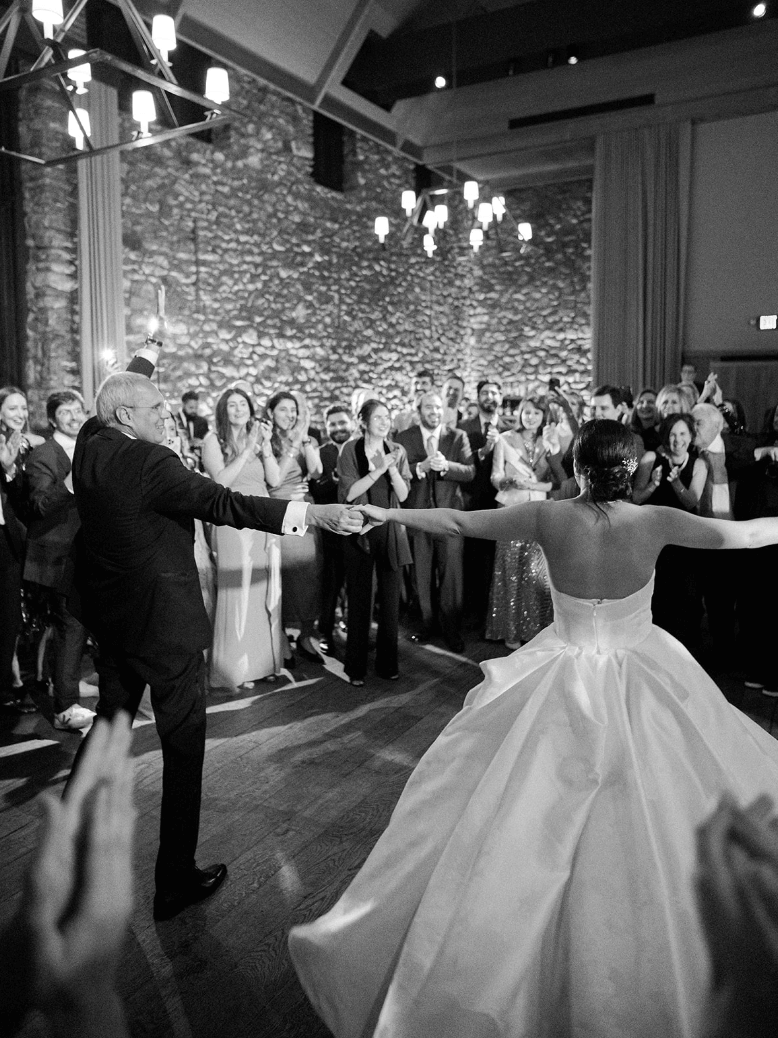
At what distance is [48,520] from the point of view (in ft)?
12.4

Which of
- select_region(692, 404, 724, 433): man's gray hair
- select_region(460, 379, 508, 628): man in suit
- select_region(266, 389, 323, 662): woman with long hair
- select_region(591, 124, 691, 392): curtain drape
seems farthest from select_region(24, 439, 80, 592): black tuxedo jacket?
select_region(591, 124, 691, 392): curtain drape

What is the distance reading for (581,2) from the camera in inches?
313

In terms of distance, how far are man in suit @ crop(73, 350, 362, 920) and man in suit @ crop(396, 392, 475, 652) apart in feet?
8.64

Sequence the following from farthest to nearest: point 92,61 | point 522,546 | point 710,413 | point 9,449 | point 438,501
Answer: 1. point 438,501
2. point 522,546
3. point 710,413
4. point 9,449
5. point 92,61

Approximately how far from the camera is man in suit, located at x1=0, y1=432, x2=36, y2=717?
3895mm

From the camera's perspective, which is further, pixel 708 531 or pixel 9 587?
pixel 9 587

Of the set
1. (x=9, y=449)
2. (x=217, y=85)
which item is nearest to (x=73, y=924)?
(x=9, y=449)

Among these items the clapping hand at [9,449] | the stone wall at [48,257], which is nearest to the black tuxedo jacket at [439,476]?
the clapping hand at [9,449]

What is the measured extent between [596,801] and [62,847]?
3.97 ft

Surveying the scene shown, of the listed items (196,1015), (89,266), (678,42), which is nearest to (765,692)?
(196,1015)

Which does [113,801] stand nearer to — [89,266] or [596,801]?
[596,801]

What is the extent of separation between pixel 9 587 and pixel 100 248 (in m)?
3.65

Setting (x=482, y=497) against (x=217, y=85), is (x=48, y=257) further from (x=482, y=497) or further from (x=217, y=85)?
(x=482, y=497)

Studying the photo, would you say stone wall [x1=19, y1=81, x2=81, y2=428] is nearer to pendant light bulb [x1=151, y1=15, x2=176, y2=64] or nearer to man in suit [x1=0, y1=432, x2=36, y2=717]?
pendant light bulb [x1=151, y1=15, x2=176, y2=64]
